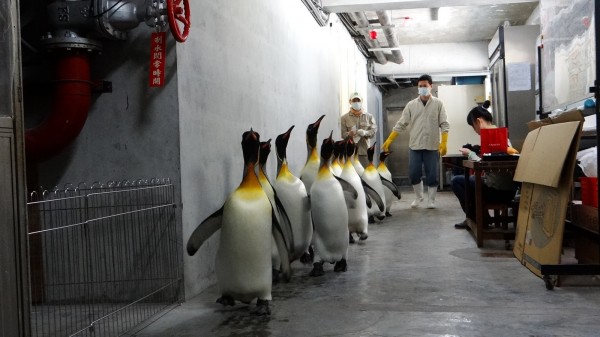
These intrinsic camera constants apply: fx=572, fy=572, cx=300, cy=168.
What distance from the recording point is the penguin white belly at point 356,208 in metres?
4.12

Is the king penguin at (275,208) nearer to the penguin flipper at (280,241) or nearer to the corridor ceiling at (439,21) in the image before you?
the penguin flipper at (280,241)

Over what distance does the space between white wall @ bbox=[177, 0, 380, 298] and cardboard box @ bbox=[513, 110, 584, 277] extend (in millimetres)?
1842

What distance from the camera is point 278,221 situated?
2.81 meters

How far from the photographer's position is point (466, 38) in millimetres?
11281

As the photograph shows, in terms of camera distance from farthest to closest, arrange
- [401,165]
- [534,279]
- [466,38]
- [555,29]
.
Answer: [401,165]
[466,38]
[555,29]
[534,279]

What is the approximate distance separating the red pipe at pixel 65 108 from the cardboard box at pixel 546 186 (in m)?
2.42

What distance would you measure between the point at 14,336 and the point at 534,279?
2.68 m

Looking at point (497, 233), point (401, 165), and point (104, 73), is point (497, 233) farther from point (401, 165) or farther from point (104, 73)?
point (401, 165)

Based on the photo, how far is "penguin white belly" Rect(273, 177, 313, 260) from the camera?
3.37 meters

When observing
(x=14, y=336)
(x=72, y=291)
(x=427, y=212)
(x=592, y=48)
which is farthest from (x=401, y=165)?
(x=14, y=336)

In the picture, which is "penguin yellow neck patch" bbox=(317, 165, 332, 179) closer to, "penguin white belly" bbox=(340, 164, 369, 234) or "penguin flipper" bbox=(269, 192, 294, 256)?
"penguin flipper" bbox=(269, 192, 294, 256)

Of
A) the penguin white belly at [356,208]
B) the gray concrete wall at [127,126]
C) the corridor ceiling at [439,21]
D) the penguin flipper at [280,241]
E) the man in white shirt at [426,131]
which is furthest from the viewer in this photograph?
the corridor ceiling at [439,21]

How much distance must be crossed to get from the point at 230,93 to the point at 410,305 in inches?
68.3

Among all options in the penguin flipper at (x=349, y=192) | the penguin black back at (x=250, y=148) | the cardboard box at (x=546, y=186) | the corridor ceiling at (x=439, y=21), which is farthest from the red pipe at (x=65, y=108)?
the corridor ceiling at (x=439, y=21)
